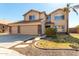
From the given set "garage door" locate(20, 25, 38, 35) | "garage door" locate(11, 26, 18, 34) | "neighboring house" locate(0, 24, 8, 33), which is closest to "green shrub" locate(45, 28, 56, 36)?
"garage door" locate(20, 25, 38, 35)

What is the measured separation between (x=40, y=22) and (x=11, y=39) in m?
1.02

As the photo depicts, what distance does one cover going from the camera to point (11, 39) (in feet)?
19.9

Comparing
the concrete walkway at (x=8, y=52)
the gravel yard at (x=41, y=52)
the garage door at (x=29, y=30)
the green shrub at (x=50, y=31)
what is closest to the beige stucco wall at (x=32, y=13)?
the garage door at (x=29, y=30)

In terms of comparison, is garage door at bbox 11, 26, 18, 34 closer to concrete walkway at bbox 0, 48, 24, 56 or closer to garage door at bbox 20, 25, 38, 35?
garage door at bbox 20, 25, 38, 35

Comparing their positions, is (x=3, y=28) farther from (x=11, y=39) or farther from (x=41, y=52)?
(x=41, y=52)

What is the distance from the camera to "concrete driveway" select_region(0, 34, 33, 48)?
5840 mm

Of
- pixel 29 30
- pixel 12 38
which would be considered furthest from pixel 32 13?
pixel 12 38

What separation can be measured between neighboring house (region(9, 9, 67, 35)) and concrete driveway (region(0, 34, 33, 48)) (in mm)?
134

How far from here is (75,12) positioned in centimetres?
564

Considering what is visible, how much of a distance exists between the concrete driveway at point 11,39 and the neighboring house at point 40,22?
0.44ft

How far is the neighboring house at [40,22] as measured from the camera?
225 inches

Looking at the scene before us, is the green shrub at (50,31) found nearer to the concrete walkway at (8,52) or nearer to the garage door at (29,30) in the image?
the garage door at (29,30)

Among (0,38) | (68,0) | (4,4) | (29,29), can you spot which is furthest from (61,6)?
(0,38)

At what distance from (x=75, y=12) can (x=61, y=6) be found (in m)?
0.42
